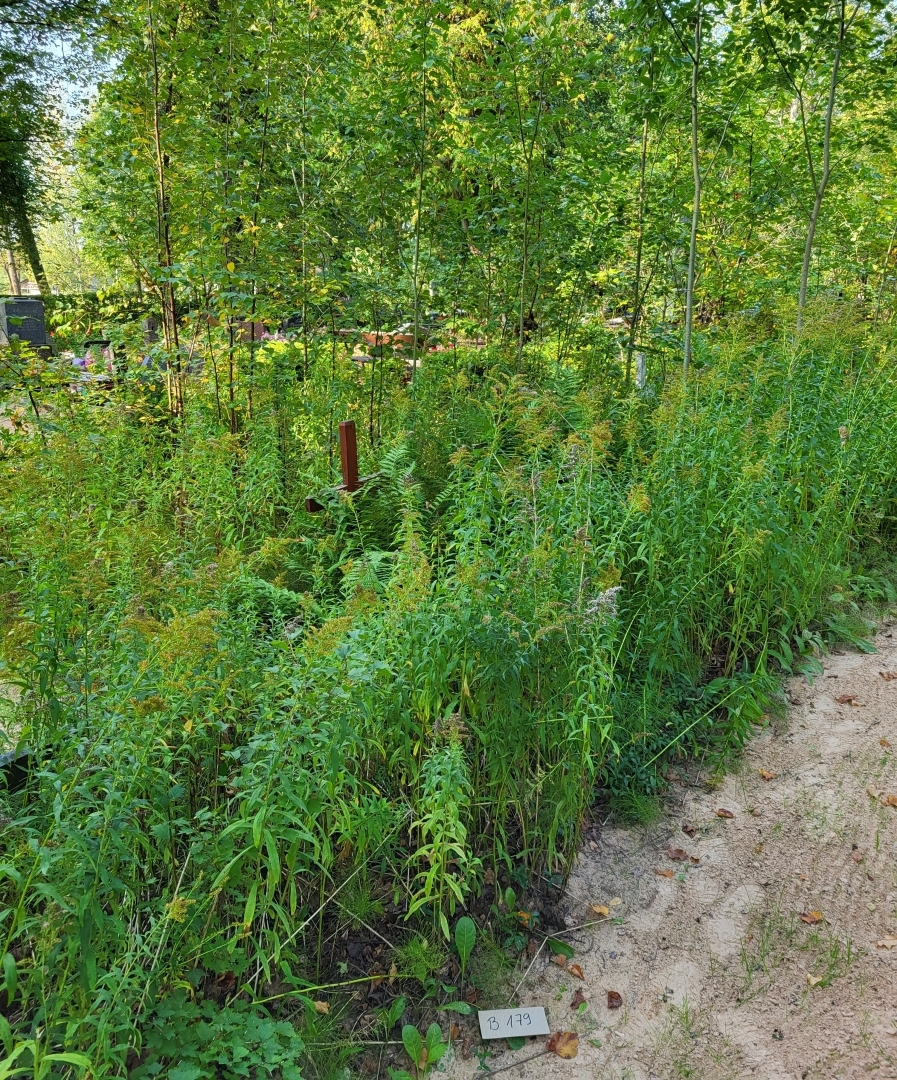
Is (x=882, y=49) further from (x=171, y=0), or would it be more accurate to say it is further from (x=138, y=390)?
(x=138, y=390)

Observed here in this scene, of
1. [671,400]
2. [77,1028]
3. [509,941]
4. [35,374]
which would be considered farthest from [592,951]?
→ [35,374]

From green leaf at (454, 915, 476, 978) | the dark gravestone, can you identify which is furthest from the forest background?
the dark gravestone

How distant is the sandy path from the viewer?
2346mm

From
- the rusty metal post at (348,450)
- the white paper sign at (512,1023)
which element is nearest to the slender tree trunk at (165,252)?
the rusty metal post at (348,450)

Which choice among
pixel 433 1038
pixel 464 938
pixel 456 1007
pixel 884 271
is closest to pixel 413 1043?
pixel 433 1038

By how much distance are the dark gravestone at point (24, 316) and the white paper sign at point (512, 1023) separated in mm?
4419

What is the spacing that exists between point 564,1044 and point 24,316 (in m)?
4.98

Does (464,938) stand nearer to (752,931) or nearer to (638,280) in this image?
(752,931)

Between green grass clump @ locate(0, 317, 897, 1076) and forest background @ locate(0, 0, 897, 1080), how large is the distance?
2cm

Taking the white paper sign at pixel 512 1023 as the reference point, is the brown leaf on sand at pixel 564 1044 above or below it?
below

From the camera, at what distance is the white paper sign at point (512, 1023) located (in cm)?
238

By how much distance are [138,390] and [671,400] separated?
Answer: 3690 millimetres

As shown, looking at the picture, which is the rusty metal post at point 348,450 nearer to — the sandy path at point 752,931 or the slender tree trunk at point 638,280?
the sandy path at point 752,931

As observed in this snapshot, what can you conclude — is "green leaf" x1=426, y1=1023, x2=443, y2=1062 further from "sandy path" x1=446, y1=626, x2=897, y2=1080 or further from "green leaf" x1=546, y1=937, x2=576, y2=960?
"green leaf" x1=546, y1=937, x2=576, y2=960
